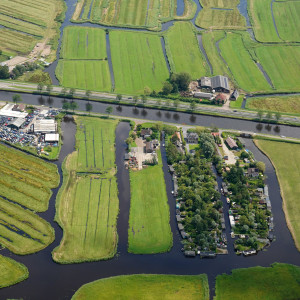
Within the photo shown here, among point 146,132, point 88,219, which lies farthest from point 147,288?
point 146,132

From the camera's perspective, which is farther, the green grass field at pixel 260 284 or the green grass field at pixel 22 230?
the green grass field at pixel 22 230

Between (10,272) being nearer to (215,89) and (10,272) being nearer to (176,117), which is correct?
(176,117)

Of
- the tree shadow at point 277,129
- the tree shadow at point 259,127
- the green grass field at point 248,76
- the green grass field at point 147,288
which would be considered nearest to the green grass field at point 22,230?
the green grass field at point 147,288

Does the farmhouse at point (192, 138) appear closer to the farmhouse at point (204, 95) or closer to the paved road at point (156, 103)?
the paved road at point (156, 103)

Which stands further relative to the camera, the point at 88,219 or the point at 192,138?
the point at 192,138

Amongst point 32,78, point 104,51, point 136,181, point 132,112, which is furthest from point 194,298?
point 104,51

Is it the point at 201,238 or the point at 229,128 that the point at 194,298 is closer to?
the point at 201,238

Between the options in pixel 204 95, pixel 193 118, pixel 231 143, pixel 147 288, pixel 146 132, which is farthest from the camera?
pixel 204 95
